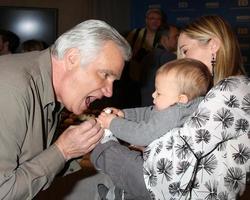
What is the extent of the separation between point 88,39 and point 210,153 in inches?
25.5

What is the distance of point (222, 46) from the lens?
1.56 meters

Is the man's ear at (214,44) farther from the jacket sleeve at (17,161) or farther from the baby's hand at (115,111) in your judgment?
the jacket sleeve at (17,161)

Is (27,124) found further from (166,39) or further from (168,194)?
(166,39)

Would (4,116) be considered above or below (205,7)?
below

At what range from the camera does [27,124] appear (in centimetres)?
144

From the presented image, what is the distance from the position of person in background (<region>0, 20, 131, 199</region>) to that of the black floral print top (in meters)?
0.35

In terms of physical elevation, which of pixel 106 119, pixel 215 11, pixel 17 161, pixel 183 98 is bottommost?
pixel 17 161

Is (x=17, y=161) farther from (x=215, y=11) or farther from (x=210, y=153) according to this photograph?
(x=215, y=11)

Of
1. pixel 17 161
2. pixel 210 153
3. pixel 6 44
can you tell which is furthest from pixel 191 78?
pixel 6 44

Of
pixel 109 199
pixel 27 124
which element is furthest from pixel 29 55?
pixel 109 199

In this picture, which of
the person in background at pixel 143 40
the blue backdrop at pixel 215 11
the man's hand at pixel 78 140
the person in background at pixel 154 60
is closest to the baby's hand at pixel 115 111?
the man's hand at pixel 78 140

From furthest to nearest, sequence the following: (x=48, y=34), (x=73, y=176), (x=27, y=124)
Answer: (x=48, y=34)
(x=73, y=176)
(x=27, y=124)

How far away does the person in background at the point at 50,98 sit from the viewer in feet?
4.47

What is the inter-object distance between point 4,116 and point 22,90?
0.12m
